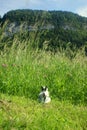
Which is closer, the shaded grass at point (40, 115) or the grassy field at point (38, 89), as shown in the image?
the shaded grass at point (40, 115)

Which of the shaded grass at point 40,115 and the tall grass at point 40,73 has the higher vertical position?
the tall grass at point 40,73

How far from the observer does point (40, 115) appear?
5453 mm

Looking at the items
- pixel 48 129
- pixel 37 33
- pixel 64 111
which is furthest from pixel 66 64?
pixel 48 129

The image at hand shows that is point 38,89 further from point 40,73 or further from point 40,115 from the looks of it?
point 40,115

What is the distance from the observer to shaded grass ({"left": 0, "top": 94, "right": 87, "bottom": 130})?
4.75 m

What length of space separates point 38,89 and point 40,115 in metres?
2.08

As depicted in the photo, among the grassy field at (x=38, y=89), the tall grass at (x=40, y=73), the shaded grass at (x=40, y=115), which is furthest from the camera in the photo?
the tall grass at (x=40, y=73)

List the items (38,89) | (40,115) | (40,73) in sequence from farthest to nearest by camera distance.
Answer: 1. (40,73)
2. (38,89)
3. (40,115)

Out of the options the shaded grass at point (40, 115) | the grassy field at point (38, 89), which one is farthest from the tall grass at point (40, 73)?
the shaded grass at point (40, 115)

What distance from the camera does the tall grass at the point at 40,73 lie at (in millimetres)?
7488

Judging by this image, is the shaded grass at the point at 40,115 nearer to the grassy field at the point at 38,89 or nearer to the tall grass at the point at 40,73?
the grassy field at the point at 38,89

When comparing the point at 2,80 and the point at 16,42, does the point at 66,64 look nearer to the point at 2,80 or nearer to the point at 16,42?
the point at 16,42

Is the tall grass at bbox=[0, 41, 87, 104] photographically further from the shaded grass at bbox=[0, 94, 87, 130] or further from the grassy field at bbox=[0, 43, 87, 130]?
the shaded grass at bbox=[0, 94, 87, 130]

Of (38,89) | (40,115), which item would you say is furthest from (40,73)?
(40,115)
